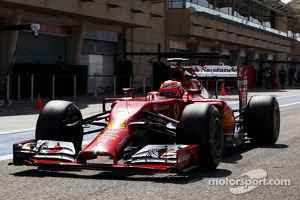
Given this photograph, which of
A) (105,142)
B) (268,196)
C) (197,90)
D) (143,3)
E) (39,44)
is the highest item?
(143,3)

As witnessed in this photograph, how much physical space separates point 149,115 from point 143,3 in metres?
27.7

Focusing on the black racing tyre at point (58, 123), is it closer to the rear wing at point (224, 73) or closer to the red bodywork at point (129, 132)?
the red bodywork at point (129, 132)

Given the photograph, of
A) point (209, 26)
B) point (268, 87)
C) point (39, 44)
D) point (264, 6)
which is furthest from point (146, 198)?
point (264, 6)

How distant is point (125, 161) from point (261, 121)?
136 inches

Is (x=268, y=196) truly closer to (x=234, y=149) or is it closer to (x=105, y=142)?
(x=105, y=142)

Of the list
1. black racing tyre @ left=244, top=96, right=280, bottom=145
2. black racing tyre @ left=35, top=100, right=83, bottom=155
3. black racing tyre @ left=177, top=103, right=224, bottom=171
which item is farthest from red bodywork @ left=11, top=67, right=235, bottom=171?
black racing tyre @ left=244, top=96, right=280, bottom=145

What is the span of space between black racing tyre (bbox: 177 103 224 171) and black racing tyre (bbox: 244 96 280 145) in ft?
8.25

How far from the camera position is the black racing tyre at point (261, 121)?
9867 millimetres

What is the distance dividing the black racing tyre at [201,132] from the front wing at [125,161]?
0.12m

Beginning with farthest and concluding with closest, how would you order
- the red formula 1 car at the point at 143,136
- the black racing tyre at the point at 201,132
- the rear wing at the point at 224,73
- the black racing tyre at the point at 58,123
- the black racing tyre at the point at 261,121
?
the rear wing at the point at 224,73 < the black racing tyre at the point at 261,121 < the black racing tyre at the point at 58,123 < the black racing tyre at the point at 201,132 < the red formula 1 car at the point at 143,136

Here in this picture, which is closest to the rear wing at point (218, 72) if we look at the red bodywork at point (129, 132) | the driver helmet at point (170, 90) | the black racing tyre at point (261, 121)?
the black racing tyre at point (261, 121)

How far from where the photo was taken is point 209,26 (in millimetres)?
45562

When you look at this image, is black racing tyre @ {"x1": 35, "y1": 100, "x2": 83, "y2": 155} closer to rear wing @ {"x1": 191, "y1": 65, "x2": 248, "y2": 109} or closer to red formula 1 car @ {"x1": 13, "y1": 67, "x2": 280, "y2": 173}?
red formula 1 car @ {"x1": 13, "y1": 67, "x2": 280, "y2": 173}

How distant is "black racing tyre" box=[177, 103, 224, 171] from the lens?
23.9ft
